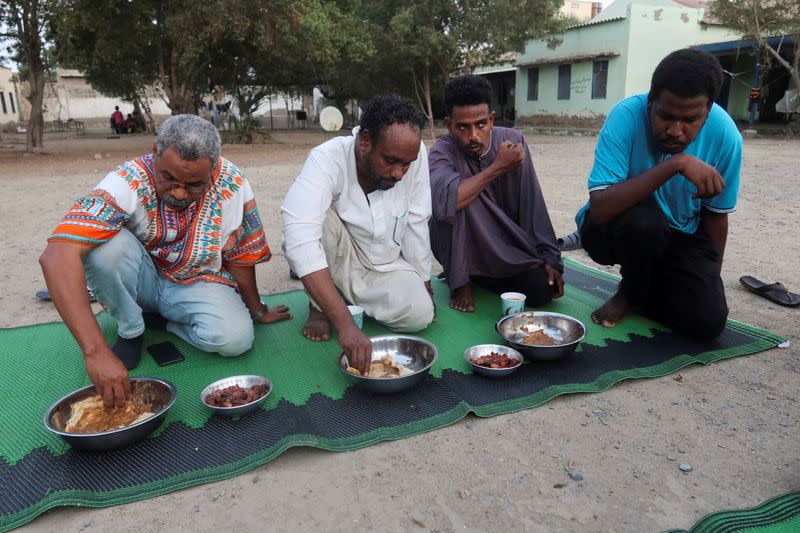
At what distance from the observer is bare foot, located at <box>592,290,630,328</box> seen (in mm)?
3029

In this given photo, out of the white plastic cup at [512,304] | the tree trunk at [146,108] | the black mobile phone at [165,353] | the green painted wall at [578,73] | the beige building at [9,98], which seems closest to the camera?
the black mobile phone at [165,353]

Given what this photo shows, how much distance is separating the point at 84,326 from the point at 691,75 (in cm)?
252

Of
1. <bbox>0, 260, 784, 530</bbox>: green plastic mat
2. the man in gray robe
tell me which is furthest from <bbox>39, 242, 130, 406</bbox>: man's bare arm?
the man in gray robe

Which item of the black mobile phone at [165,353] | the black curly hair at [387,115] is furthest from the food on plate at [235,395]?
the black curly hair at [387,115]

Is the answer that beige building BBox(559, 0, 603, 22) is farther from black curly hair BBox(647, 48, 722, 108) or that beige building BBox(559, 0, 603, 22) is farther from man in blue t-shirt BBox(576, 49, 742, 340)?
black curly hair BBox(647, 48, 722, 108)

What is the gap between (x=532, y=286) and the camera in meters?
3.24

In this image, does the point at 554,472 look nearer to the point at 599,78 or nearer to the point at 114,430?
the point at 114,430

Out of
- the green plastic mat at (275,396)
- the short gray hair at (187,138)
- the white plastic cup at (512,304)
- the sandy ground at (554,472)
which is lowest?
the sandy ground at (554,472)

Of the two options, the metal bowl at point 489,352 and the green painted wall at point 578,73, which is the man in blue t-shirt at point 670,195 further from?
the green painted wall at point 578,73

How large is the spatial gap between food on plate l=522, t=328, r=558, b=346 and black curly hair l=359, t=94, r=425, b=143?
1125 mm

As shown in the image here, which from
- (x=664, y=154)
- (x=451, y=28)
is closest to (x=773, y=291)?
(x=664, y=154)

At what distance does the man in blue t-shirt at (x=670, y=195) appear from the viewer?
2461 mm

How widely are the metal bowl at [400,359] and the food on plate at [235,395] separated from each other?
0.35 metres

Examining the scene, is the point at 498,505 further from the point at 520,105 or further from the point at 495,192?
the point at 520,105
